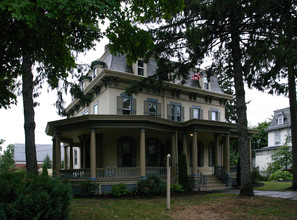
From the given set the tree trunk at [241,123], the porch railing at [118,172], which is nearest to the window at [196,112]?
the porch railing at [118,172]

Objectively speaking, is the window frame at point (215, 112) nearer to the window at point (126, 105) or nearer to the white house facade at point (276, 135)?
the window at point (126, 105)

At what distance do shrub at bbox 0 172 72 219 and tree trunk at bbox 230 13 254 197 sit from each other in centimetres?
874

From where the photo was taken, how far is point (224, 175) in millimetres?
19156

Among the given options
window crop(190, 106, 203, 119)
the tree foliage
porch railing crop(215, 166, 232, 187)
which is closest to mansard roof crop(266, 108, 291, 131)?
the tree foliage

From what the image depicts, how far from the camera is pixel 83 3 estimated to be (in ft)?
21.0

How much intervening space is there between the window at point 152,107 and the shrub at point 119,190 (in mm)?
5919

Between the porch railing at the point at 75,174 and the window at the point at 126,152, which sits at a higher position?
the window at the point at 126,152

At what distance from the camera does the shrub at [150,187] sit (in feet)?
47.5

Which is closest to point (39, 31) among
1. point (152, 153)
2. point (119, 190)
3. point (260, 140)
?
point (119, 190)

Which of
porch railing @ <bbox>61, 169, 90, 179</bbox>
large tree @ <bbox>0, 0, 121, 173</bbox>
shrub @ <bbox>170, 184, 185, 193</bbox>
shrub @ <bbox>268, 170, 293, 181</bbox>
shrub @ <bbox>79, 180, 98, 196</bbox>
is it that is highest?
large tree @ <bbox>0, 0, 121, 173</bbox>

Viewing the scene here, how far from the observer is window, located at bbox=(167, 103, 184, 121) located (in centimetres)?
2008

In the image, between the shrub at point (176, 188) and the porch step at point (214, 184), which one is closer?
the shrub at point (176, 188)

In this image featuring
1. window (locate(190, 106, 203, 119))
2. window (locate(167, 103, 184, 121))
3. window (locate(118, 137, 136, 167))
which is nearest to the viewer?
window (locate(118, 137, 136, 167))

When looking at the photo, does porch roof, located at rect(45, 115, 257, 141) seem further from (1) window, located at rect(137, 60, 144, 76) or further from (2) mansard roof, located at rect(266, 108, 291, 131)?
(2) mansard roof, located at rect(266, 108, 291, 131)
